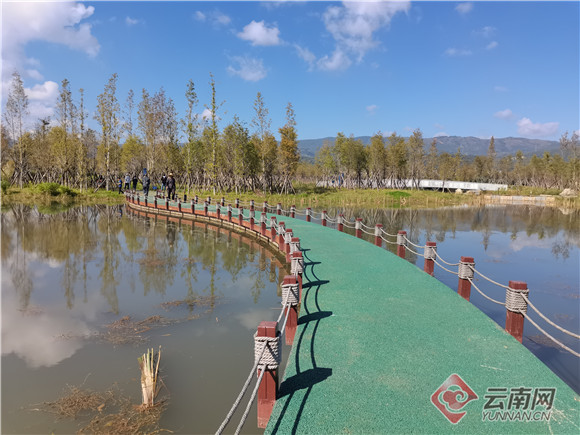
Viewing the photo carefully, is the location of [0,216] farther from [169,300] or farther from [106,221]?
[169,300]

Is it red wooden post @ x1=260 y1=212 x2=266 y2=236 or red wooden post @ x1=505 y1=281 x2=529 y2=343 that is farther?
red wooden post @ x1=260 y1=212 x2=266 y2=236

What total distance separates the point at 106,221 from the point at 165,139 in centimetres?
2747

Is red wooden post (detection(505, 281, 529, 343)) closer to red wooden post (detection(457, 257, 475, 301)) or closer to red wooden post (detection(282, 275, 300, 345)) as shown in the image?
red wooden post (detection(457, 257, 475, 301))

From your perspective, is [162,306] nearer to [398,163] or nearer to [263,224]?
[263,224]

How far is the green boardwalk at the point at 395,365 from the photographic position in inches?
160

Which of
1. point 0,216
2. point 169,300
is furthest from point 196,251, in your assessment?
point 0,216

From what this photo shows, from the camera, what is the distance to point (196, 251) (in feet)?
57.4

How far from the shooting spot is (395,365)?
5.21 meters

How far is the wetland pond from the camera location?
6.28 meters

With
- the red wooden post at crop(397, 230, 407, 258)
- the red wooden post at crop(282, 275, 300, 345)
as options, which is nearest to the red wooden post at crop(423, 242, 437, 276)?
the red wooden post at crop(397, 230, 407, 258)

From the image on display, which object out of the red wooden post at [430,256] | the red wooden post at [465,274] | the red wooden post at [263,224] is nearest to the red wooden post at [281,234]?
the red wooden post at [263,224]

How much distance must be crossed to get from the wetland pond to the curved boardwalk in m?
1.50

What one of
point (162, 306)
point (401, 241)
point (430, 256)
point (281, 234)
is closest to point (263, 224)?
point (281, 234)

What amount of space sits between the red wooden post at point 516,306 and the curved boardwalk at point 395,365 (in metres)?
0.27
